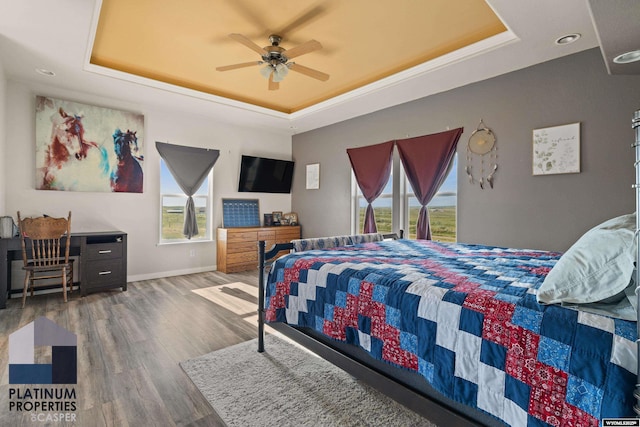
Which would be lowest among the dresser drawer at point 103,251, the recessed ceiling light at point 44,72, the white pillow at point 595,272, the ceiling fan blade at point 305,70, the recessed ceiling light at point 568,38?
the dresser drawer at point 103,251

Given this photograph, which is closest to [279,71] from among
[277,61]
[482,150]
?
[277,61]

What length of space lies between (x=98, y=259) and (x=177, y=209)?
1442 millimetres

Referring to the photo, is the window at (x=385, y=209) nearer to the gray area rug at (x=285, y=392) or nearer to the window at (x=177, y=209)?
the window at (x=177, y=209)

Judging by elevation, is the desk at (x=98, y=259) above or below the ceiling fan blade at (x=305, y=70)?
below

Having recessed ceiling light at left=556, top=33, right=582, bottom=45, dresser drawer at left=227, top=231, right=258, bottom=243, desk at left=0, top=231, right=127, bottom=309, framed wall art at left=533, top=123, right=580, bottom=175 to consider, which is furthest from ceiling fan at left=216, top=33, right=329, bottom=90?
dresser drawer at left=227, top=231, right=258, bottom=243

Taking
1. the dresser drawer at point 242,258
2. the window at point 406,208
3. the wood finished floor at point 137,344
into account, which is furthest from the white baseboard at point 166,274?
the window at point 406,208

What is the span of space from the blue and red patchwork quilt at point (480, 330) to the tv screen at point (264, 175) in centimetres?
400

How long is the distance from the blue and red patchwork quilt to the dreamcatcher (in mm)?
1795

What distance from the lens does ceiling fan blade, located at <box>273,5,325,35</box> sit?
273cm

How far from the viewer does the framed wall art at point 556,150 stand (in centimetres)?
313

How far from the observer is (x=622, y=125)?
9.46ft

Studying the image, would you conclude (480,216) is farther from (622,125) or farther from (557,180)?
(622,125)

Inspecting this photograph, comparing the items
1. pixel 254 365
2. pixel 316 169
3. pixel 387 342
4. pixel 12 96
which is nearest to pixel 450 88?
pixel 316 169
